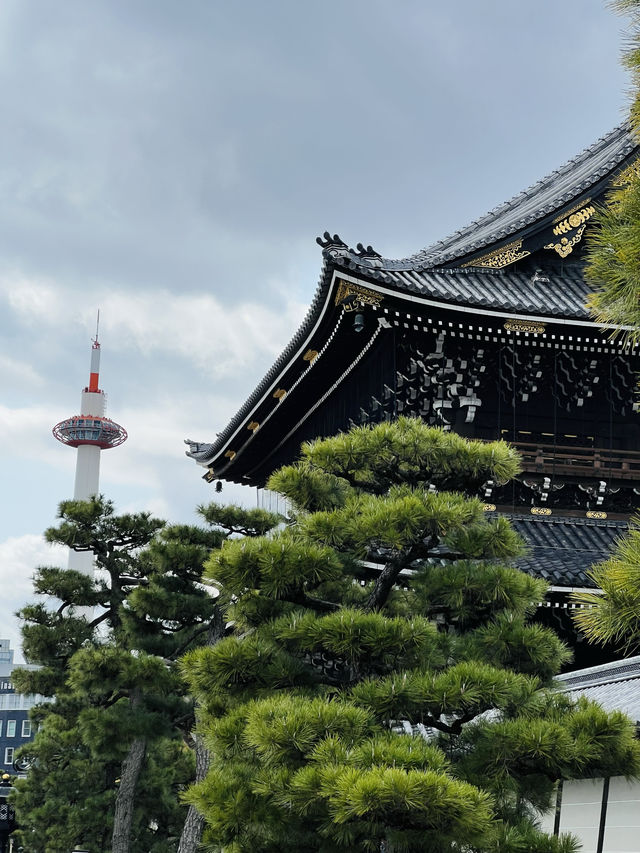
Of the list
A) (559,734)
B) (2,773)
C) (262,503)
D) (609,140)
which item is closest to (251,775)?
(559,734)

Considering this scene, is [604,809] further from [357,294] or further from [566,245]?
[566,245]

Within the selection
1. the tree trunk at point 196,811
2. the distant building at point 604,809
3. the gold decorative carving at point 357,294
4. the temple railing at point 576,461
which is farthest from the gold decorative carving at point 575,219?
the distant building at point 604,809

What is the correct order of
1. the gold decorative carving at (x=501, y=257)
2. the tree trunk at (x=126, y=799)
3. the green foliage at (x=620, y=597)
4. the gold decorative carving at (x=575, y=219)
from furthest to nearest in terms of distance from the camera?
the tree trunk at (x=126, y=799)
the gold decorative carving at (x=575, y=219)
the gold decorative carving at (x=501, y=257)
the green foliage at (x=620, y=597)

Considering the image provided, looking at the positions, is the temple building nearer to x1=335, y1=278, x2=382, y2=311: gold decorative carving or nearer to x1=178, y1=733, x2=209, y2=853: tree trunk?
x1=335, y1=278, x2=382, y2=311: gold decorative carving

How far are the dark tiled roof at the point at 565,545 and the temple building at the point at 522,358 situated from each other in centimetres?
4

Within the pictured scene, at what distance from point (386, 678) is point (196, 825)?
10.8 metres

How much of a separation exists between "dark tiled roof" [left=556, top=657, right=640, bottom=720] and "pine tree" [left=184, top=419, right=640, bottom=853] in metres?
1.29

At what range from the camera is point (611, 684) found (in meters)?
14.2

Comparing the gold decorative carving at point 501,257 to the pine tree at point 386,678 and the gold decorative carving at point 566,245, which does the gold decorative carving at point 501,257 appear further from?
the pine tree at point 386,678

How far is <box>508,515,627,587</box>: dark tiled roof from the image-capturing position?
55.0 ft

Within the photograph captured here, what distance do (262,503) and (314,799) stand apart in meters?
22.4

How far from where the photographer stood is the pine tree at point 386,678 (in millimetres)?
9469

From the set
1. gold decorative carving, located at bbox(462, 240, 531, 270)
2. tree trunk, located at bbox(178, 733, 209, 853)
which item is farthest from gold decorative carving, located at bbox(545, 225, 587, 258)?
tree trunk, located at bbox(178, 733, 209, 853)

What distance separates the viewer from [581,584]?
16.7 metres
